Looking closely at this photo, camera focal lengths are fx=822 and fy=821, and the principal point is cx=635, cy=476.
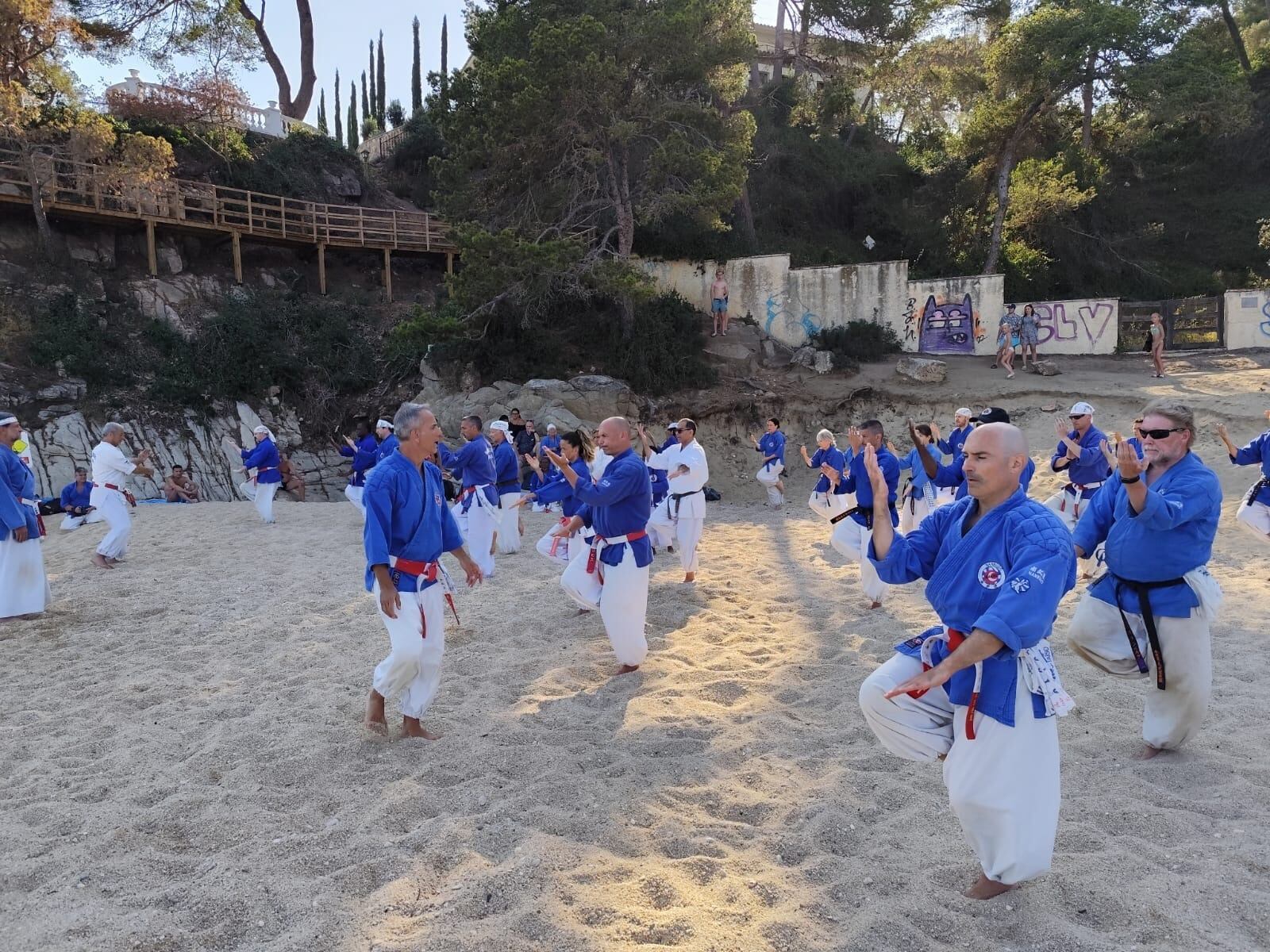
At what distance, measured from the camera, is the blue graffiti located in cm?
2269

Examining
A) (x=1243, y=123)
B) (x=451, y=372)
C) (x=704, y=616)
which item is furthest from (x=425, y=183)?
(x=704, y=616)

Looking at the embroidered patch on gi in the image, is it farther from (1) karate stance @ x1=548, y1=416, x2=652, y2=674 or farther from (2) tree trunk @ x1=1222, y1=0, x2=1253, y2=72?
(2) tree trunk @ x1=1222, y1=0, x2=1253, y2=72

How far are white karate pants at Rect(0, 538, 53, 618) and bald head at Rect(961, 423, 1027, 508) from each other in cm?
836

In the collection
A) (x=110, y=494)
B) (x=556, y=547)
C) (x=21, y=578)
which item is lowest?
(x=21, y=578)

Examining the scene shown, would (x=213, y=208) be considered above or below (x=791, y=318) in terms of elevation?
above

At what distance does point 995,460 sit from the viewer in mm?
3199

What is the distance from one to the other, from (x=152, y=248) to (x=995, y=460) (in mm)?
24831

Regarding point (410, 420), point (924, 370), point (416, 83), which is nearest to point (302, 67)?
point (416, 83)

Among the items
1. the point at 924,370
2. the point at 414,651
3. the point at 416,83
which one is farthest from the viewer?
the point at 416,83

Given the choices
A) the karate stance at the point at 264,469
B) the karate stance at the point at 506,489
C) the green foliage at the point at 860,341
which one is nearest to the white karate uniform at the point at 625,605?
the karate stance at the point at 506,489

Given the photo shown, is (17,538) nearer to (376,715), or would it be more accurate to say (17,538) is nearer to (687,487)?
(376,715)

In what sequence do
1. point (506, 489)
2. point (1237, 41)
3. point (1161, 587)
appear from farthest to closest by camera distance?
point (1237, 41)
point (506, 489)
point (1161, 587)

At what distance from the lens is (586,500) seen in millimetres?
6004

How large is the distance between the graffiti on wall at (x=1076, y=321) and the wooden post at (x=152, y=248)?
76.3ft
